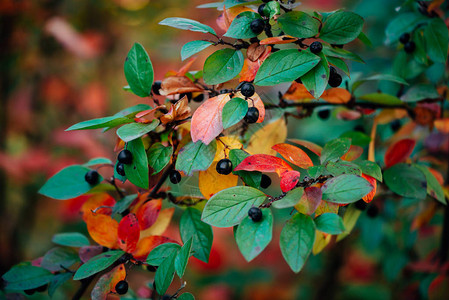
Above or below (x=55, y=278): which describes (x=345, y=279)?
below

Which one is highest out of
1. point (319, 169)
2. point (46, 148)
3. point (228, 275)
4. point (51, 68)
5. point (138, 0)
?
point (319, 169)

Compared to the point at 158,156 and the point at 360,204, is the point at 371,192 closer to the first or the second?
the point at 360,204

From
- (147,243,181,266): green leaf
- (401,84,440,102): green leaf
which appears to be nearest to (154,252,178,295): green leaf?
(147,243,181,266): green leaf

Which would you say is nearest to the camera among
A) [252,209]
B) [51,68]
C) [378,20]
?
[252,209]

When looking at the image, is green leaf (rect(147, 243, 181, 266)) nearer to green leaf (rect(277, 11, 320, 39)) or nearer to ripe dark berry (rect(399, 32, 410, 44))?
green leaf (rect(277, 11, 320, 39))

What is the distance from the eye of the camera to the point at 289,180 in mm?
469

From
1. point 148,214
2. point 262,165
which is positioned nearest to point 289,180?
point 262,165

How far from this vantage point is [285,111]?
707mm

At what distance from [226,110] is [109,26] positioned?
1.90 m

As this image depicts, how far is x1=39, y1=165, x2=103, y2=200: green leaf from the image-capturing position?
592 mm

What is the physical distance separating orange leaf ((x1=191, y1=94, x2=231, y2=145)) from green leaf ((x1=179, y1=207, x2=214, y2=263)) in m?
0.18

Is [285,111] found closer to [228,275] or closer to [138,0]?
[228,275]

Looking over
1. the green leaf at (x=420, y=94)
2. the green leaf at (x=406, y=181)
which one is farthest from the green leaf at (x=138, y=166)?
the green leaf at (x=420, y=94)

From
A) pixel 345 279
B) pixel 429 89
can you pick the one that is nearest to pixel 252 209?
pixel 429 89
